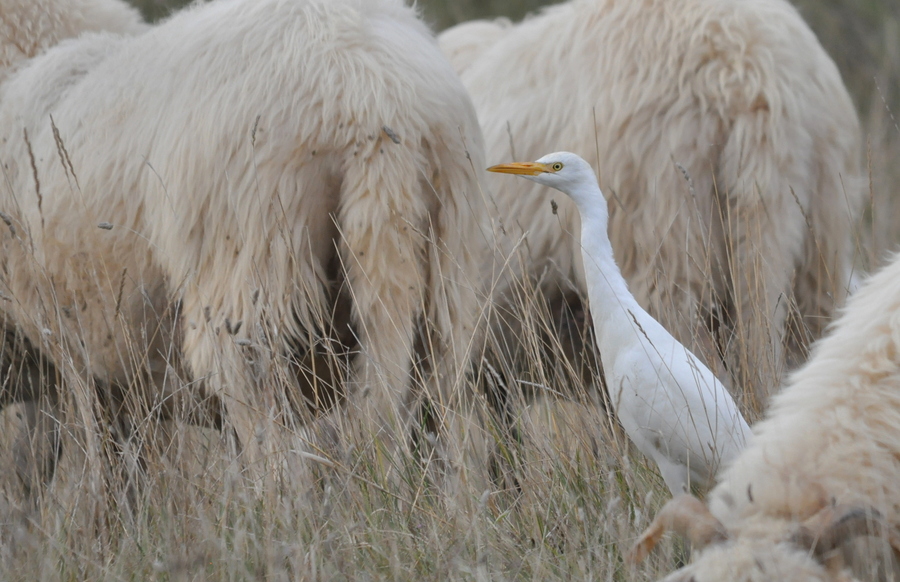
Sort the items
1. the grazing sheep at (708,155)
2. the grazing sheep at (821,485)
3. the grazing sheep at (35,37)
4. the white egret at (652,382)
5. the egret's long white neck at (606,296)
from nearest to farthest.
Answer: the grazing sheep at (821,485)
the white egret at (652,382)
the egret's long white neck at (606,296)
the grazing sheep at (708,155)
the grazing sheep at (35,37)

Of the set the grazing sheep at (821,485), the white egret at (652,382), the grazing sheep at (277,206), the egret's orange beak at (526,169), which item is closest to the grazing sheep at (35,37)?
the grazing sheep at (277,206)

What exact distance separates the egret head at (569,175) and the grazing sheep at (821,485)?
2.80ft

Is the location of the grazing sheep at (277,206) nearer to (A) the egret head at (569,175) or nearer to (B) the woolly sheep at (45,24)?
(A) the egret head at (569,175)

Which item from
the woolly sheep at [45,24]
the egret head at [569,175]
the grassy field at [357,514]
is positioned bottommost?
the grassy field at [357,514]

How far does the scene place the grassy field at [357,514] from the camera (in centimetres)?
212

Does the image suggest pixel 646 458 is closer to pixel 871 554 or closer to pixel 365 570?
pixel 365 570

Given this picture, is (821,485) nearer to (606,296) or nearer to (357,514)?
(606,296)

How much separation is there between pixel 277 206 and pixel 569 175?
0.76m

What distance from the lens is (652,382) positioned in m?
2.49

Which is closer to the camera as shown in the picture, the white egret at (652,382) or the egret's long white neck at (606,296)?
the white egret at (652,382)

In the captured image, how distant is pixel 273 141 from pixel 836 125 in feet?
6.47

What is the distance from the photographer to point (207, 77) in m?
2.87

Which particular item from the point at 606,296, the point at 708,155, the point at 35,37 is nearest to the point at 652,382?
the point at 606,296

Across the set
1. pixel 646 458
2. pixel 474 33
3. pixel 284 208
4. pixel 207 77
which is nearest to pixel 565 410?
pixel 646 458
